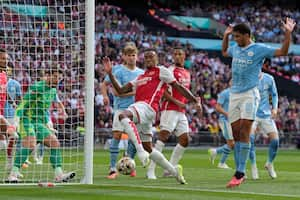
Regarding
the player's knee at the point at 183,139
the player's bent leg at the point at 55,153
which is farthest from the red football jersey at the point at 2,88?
the player's knee at the point at 183,139

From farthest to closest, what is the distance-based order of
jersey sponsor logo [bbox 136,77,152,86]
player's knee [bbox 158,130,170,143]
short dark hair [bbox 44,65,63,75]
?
1. player's knee [bbox 158,130,170,143]
2. short dark hair [bbox 44,65,63,75]
3. jersey sponsor logo [bbox 136,77,152,86]

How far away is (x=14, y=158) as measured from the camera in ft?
43.2

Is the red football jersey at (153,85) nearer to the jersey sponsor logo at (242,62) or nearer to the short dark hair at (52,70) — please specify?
the jersey sponsor logo at (242,62)

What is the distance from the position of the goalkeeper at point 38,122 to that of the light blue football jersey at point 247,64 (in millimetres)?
2866

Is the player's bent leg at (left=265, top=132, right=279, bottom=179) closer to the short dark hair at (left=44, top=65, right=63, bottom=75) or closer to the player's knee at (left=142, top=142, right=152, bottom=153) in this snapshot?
the player's knee at (left=142, top=142, right=152, bottom=153)

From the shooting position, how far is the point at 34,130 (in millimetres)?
12945

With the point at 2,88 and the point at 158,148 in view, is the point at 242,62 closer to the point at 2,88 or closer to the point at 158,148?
the point at 158,148

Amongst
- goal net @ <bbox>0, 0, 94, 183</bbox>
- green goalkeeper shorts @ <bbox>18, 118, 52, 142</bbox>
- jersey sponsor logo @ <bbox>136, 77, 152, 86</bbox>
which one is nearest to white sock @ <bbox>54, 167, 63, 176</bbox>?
goal net @ <bbox>0, 0, 94, 183</bbox>

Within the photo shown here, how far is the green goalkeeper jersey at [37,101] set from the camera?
1304 cm

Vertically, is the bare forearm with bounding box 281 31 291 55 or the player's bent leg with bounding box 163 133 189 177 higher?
the bare forearm with bounding box 281 31 291 55

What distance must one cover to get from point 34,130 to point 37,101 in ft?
1.55

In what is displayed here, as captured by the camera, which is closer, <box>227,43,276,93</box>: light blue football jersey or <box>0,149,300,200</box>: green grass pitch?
<box>0,149,300,200</box>: green grass pitch

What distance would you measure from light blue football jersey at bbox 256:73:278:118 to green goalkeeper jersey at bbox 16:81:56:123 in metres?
4.31

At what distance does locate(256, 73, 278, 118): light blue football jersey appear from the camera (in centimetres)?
1543
